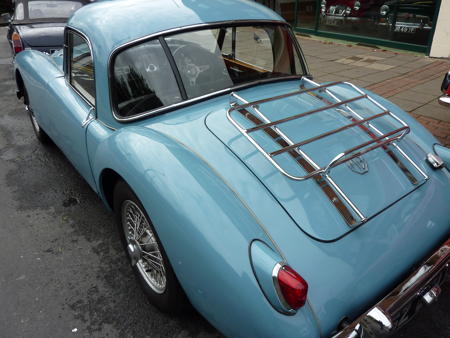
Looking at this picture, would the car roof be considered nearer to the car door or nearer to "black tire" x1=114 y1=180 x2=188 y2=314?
the car door

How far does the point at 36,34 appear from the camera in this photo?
570cm

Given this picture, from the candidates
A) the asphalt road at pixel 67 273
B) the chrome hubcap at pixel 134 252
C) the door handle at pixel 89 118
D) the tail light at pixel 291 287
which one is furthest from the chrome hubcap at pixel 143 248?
the tail light at pixel 291 287

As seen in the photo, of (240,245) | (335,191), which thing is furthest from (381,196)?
(240,245)

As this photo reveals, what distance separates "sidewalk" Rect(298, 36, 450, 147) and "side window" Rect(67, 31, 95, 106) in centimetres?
364

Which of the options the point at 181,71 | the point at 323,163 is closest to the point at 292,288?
the point at 323,163

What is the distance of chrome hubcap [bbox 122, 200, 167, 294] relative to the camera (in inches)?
87.1

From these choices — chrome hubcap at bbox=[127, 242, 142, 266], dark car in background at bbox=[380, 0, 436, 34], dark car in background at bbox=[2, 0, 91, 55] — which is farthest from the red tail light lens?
dark car in background at bbox=[380, 0, 436, 34]

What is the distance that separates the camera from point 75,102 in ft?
9.81

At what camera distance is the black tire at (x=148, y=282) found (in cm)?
197

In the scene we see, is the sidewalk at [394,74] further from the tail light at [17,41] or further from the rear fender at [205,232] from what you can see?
the tail light at [17,41]

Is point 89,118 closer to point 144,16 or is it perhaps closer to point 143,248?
point 144,16

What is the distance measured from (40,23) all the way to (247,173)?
5.69 meters

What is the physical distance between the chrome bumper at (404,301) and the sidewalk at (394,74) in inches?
108

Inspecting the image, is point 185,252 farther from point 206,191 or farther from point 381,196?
point 381,196
